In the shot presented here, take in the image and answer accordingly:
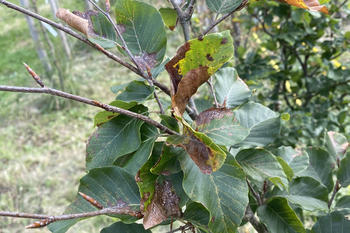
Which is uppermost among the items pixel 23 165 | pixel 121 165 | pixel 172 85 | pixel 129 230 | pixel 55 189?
pixel 172 85

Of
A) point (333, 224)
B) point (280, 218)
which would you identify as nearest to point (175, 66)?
point (280, 218)

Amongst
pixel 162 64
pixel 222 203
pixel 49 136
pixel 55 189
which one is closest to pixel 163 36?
pixel 162 64

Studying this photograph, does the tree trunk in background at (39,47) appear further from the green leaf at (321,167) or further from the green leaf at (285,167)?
the green leaf at (285,167)

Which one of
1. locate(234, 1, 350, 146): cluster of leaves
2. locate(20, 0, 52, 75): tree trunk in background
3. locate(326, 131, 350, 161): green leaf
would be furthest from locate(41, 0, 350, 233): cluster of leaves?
locate(20, 0, 52, 75): tree trunk in background

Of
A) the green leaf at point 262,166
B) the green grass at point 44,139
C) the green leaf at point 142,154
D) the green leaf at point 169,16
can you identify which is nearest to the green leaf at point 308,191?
the green leaf at point 262,166

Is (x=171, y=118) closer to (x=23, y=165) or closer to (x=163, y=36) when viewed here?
(x=163, y=36)

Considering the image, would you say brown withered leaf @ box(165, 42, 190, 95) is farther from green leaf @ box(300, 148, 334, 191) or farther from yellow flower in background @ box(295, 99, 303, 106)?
yellow flower in background @ box(295, 99, 303, 106)
